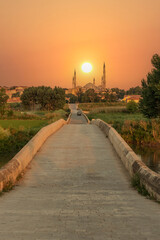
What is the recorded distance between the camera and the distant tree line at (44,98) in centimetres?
10906

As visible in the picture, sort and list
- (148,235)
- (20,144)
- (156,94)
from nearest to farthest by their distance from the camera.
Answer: (148,235) < (20,144) < (156,94)

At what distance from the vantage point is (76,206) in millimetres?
5906

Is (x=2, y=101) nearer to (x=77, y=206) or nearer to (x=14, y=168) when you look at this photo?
(x=14, y=168)

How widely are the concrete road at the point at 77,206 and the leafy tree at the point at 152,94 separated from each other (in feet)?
68.9

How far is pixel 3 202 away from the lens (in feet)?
20.9

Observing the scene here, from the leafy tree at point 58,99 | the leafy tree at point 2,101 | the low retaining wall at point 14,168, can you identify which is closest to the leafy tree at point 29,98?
the leafy tree at point 58,99

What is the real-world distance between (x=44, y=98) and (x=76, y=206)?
106 metres

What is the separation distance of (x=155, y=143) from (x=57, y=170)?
17571mm

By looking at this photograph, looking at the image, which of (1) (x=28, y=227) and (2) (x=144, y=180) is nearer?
(1) (x=28, y=227)

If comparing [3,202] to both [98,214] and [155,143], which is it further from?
[155,143]

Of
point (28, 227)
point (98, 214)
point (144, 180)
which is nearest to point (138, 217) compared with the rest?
point (98, 214)

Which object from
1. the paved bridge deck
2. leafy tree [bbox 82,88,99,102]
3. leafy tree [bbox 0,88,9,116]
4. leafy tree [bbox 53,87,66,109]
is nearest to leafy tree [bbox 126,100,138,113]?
leafy tree [bbox 53,87,66,109]

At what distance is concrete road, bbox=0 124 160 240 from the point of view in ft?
14.1

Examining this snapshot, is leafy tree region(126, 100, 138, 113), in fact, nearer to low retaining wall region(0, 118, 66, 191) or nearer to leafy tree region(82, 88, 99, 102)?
low retaining wall region(0, 118, 66, 191)
